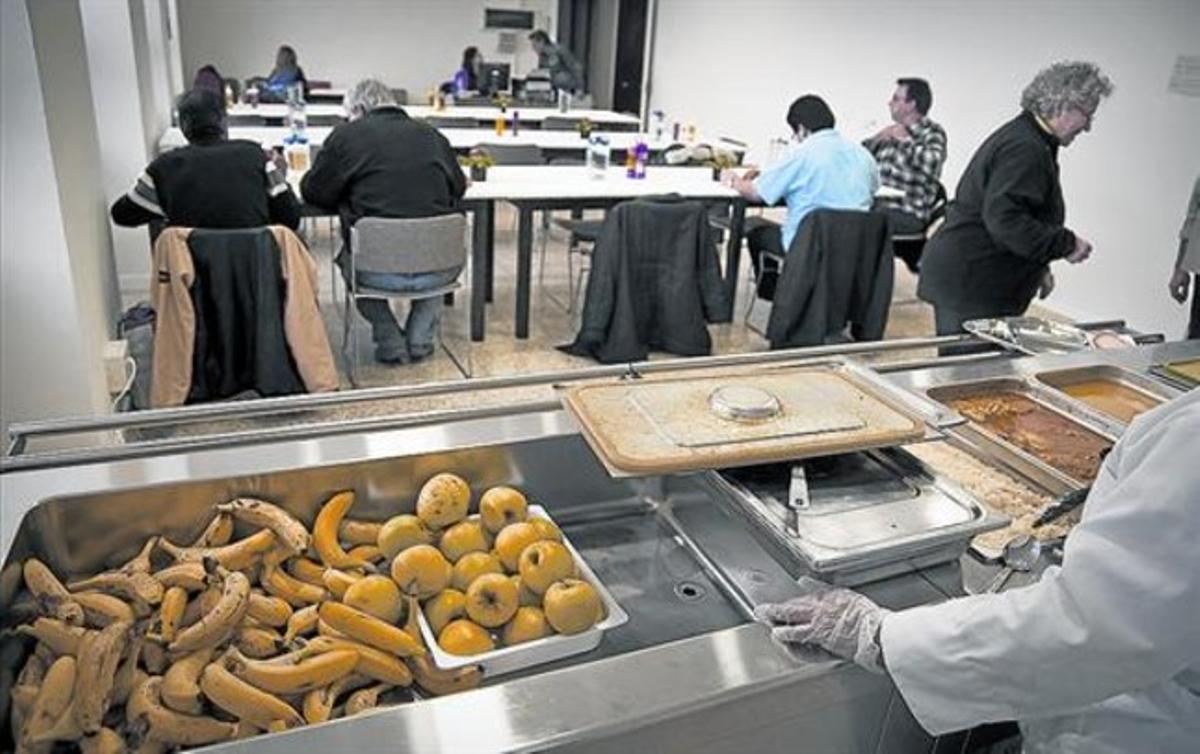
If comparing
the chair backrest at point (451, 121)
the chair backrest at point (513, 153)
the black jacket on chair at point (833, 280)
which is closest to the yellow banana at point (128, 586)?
the black jacket on chair at point (833, 280)

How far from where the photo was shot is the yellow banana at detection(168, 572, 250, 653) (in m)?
0.94

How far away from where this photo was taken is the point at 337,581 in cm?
106

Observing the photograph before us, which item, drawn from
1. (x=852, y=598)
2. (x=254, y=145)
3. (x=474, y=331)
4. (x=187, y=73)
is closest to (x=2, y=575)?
(x=852, y=598)

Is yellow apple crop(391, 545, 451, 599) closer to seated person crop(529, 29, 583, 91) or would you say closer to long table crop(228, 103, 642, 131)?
long table crop(228, 103, 642, 131)

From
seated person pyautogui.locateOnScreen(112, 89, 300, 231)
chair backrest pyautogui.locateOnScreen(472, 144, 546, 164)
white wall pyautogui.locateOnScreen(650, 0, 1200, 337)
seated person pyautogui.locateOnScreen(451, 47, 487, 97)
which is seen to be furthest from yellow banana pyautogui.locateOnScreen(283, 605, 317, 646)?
seated person pyautogui.locateOnScreen(451, 47, 487, 97)

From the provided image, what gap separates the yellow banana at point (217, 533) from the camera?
43.2 inches

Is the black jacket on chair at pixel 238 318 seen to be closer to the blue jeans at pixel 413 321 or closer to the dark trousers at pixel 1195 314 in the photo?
the blue jeans at pixel 413 321

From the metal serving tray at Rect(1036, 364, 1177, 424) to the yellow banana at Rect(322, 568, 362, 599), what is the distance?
50.0 inches

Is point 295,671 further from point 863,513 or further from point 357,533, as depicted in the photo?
point 863,513

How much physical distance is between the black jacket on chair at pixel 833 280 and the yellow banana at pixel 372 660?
2.97m

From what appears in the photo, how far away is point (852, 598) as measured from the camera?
95 centimetres

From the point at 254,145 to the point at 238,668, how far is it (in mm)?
2489

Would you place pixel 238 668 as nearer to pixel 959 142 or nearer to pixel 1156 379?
pixel 1156 379

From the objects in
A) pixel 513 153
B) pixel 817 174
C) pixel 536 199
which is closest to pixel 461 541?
pixel 536 199
